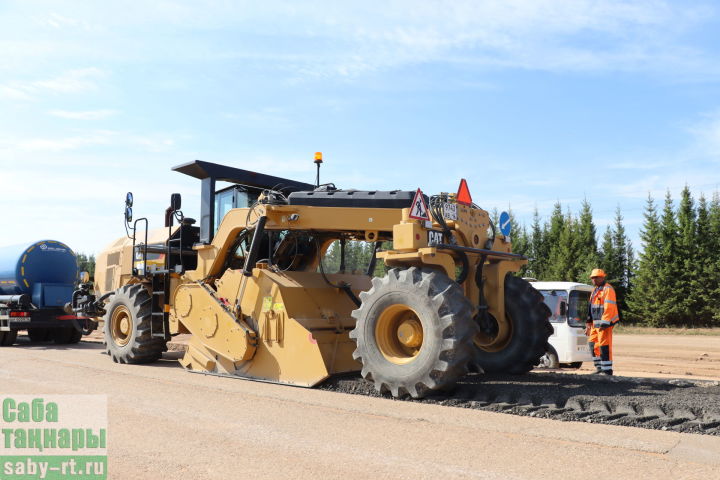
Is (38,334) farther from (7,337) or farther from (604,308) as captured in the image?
(604,308)

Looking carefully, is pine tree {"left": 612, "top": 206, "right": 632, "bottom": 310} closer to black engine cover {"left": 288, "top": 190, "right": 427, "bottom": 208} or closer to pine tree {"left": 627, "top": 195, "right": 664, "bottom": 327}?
pine tree {"left": 627, "top": 195, "right": 664, "bottom": 327}

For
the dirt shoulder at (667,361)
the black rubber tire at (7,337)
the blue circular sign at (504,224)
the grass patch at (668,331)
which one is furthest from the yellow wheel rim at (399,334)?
the grass patch at (668,331)

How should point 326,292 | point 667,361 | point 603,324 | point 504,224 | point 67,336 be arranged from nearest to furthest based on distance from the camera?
point 504,224
point 326,292
point 603,324
point 667,361
point 67,336

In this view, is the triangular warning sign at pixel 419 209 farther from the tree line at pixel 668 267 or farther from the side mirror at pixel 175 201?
the tree line at pixel 668 267

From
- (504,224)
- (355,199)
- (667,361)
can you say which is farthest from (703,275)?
(355,199)

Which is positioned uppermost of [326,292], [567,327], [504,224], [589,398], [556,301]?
[504,224]

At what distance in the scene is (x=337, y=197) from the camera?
27.3 feet

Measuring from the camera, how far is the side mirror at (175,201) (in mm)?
10555

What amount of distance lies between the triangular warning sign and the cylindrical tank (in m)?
12.3

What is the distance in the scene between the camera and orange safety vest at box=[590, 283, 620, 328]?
9.12 metres

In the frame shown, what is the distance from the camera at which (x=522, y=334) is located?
8117 millimetres

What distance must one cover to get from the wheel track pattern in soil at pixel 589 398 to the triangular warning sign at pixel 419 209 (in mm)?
1918

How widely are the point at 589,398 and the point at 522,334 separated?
75.6 inches

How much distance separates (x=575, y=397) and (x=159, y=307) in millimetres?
7019
